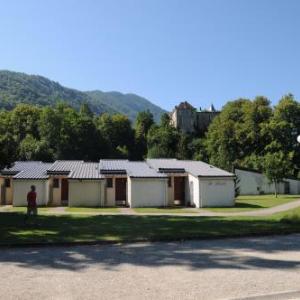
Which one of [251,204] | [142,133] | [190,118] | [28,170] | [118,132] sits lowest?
[251,204]

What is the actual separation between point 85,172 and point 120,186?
121 inches

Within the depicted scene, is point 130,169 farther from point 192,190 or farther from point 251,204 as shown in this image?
point 251,204

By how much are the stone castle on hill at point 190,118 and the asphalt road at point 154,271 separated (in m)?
106

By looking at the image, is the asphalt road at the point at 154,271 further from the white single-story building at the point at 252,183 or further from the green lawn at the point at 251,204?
the white single-story building at the point at 252,183

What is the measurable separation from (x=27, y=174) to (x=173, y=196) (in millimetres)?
11934

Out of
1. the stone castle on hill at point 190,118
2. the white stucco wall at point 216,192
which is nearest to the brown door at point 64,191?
the white stucco wall at point 216,192

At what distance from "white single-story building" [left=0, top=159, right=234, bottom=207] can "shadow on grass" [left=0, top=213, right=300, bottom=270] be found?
18.9 meters

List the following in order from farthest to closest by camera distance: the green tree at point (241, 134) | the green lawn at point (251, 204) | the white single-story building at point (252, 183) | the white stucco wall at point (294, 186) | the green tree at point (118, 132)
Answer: the green tree at point (118, 132), the green tree at point (241, 134), the white stucco wall at point (294, 186), the white single-story building at point (252, 183), the green lawn at point (251, 204)

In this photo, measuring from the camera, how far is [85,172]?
120ft

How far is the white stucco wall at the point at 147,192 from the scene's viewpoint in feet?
113

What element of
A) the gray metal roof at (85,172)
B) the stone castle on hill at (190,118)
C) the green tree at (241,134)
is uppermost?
the stone castle on hill at (190,118)

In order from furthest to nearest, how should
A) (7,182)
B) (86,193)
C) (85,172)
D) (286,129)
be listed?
(286,129) < (7,182) < (85,172) < (86,193)

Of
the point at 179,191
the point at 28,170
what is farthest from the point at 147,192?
the point at 28,170

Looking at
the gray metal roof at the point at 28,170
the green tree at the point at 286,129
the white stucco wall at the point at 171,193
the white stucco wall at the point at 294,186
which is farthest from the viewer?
the green tree at the point at 286,129
